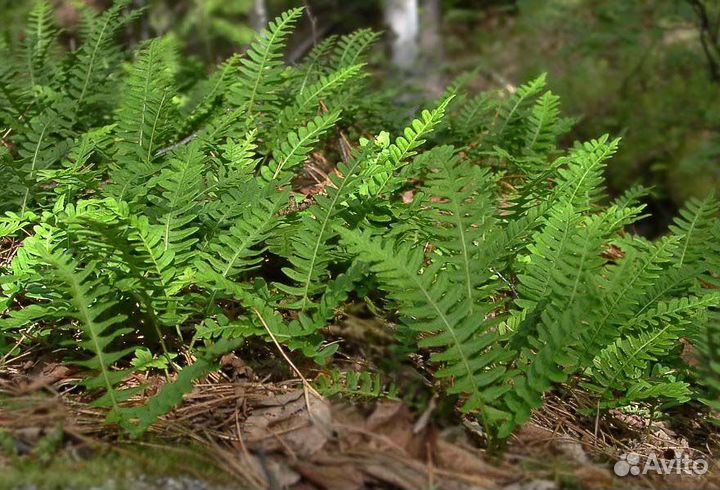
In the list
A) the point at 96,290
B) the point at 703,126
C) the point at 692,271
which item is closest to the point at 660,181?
the point at 703,126

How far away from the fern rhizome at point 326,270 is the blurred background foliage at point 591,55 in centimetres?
191

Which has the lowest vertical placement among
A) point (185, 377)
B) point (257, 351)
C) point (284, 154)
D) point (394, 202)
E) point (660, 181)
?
point (660, 181)

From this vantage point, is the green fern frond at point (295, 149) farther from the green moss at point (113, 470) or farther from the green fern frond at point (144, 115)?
the green moss at point (113, 470)

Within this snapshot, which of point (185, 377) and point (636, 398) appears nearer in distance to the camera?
point (185, 377)

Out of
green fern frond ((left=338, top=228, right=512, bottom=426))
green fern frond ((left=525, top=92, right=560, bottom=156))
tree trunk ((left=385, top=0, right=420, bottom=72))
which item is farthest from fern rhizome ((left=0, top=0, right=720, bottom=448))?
tree trunk ((left=385, top=0, right=420, bottom=72))

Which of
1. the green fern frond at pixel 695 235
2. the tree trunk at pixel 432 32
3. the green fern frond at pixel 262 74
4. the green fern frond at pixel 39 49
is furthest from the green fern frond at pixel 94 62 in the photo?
the tree trunk at pixel 432 32

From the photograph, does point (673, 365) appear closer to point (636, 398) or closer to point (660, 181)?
point (636, 398)

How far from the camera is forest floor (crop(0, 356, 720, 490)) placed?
182 centimetres

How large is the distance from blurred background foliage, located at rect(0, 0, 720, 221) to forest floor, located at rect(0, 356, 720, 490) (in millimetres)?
3060

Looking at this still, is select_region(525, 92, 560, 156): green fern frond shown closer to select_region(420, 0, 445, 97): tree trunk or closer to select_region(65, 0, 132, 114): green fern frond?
select_region(65, 0, 132, 114): green fern frond

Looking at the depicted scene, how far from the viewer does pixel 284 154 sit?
2.98 m

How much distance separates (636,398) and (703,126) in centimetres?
579

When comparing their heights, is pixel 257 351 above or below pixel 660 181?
above

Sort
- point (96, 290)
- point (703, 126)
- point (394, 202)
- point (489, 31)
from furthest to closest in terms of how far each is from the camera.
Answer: point (489, 31), point (703, 126), point (394, 202), point (96, 290)
